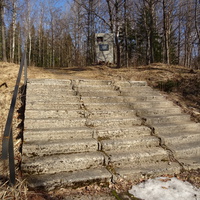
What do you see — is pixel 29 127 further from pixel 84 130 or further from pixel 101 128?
pixel 101 128

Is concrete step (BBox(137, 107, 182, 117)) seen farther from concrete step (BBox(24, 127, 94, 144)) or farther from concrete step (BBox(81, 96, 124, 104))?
concrete step (BBox(24, 127, 94, 144))

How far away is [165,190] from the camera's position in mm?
2189

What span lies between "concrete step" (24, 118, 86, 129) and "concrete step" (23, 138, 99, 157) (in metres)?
0.43

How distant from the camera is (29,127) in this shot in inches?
121

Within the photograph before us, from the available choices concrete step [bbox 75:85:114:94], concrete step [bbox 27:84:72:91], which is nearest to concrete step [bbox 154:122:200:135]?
concrete step [bbox 75:85:114:94]

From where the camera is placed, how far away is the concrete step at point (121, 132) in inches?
122

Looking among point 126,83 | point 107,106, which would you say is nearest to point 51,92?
point 107,106

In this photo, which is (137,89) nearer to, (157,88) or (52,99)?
(157,88)

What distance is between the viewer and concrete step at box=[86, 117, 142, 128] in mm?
3340

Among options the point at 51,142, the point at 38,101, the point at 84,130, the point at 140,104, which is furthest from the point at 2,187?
the point at 140,104

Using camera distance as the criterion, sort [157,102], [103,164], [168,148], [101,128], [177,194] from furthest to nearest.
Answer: [157,102]
[101,128]
[168,148]
[103,164]
[177,194]

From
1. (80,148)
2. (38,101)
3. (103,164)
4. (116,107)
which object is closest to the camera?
(103,164)

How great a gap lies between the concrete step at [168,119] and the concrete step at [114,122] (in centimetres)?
27

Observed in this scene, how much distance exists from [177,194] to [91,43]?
76.3ft
